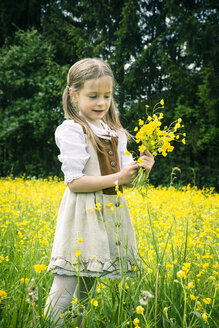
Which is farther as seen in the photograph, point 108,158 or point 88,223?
point 108,158

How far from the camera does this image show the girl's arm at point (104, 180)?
5.05ft

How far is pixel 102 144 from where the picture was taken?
1720 mm

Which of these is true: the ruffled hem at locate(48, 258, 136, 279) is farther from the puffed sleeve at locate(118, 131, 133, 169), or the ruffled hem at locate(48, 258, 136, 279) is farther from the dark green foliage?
the dark green foliage

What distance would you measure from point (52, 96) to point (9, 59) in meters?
1.71

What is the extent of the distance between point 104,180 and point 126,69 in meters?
8.74

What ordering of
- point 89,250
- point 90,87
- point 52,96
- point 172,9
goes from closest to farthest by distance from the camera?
point 89,250 → point 90,87 → point 172,9 → point 52,96

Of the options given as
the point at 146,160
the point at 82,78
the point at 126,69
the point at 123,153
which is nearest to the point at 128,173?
the point at 146,160

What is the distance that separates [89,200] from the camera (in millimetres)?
1593

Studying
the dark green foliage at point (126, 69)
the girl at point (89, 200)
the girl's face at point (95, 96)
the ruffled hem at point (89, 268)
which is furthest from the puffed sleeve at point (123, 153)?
the dark green foliage at point (126, 69)

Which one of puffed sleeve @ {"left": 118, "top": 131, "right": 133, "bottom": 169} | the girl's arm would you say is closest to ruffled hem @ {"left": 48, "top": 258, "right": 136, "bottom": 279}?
the girl's arm

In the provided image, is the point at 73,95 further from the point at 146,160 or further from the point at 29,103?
the point at 29,103

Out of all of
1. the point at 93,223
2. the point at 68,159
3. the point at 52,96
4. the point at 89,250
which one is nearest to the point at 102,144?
the point at 68,159

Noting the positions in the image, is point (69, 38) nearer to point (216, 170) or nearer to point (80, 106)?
point (216, 170)

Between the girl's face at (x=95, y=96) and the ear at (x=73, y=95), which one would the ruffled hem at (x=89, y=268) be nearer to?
the girl's face at (x=95, y=96)
